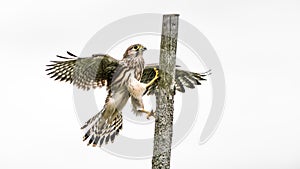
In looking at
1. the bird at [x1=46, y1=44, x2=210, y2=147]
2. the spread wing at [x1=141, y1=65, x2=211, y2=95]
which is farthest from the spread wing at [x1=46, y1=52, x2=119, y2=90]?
the spread wing at [x1=141, y1=65, x2=211, y2=95]

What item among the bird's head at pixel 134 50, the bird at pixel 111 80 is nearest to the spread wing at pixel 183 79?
the bird at pixel 111 80

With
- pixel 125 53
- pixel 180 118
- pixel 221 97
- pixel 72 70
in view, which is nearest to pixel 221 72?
pixel 221 97

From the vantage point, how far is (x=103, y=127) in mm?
5070

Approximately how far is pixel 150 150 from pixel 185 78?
1.08m

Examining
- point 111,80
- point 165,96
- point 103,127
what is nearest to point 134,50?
point 111,80

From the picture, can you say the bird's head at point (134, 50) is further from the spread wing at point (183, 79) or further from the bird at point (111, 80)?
the spread wing at point (183, 79)

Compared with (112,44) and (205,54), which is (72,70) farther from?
(205,54)

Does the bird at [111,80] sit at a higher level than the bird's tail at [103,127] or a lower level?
higher

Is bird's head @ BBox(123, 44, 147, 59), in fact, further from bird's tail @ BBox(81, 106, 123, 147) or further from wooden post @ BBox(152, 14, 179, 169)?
bird's tail @ BBox(81, 106, 123, 147)

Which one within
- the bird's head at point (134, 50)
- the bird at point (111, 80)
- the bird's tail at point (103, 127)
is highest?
the bird's head at point (134, 50)

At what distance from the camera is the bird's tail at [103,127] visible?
16.4 feet

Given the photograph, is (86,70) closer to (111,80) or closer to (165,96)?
(111,80)

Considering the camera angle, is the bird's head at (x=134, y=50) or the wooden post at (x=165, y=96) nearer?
the bird's head at (x=134, y=50)

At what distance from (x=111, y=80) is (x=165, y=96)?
0.70 metres
